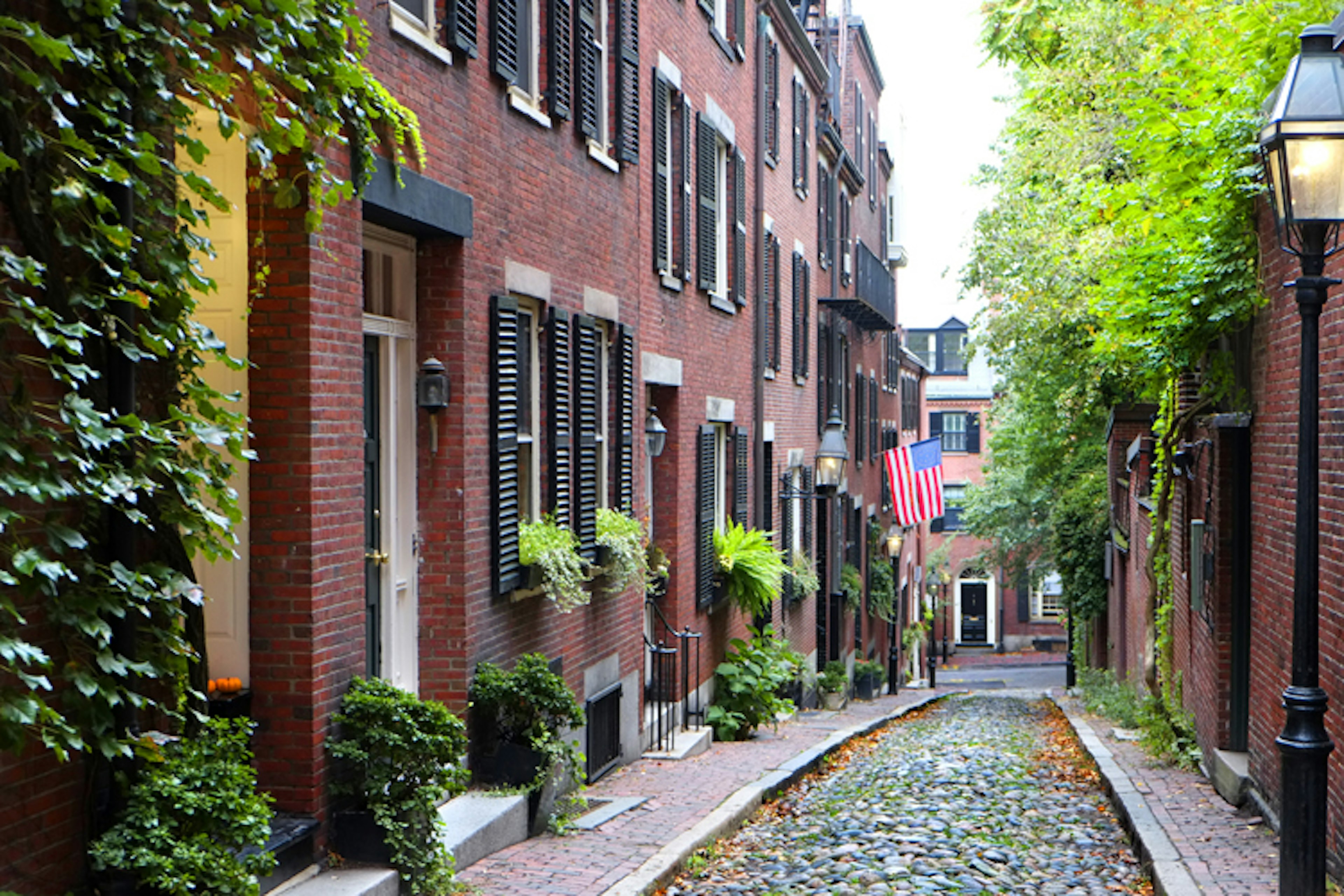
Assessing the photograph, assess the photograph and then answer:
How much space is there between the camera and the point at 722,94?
16938mm

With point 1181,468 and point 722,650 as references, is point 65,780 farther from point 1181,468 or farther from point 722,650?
point 722,650

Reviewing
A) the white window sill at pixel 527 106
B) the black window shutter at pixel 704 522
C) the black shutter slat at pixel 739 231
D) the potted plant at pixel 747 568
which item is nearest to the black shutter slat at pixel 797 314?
the black shutter slat at pixel 739 231

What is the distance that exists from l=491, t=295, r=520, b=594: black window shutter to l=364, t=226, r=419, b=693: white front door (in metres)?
0.66

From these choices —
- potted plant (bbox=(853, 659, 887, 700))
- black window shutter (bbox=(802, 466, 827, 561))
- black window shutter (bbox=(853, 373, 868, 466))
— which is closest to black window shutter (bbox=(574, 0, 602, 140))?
black window shutter (bbox=(802, 466, 827, 561))

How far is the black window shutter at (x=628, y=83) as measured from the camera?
11.7m

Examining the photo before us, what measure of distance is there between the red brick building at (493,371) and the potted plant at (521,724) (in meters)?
0.22

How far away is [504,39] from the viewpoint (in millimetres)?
9117

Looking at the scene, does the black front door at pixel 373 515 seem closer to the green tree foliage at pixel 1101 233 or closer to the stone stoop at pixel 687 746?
the stone stoop at pixel 687 746

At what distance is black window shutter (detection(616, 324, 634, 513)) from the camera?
1173 cm

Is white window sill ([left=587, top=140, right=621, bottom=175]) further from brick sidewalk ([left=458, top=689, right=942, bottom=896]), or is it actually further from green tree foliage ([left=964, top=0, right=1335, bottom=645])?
brick sidewalk ([left=458, top=689, right=942, bottom=896])

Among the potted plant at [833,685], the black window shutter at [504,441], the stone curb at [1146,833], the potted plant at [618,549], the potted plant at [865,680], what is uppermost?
the black window shutter at [504,441]

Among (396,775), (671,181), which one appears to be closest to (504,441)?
(396,775)

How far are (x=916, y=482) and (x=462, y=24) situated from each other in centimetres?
1618

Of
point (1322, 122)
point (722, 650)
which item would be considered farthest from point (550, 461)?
point (722, 650)
